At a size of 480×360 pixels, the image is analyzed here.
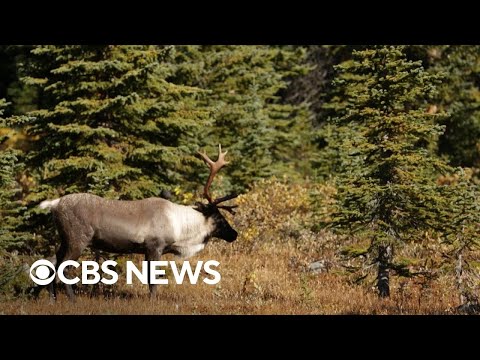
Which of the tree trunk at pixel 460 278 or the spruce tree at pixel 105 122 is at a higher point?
the spruce tree at pixel 105 122

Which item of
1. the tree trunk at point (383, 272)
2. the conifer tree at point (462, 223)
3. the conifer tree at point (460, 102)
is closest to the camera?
the conifer tree at point (462, 223)

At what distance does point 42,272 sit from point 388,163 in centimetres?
555

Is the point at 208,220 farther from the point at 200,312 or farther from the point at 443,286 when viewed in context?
the point at 443,286

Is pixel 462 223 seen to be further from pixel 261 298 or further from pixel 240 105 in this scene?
pixel 240 105

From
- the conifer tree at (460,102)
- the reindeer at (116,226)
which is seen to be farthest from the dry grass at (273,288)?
the conifer tree at (460,102)

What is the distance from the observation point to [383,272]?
36.5 ft

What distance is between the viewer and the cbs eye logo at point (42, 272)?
1062 cm

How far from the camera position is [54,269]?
10656 millimetres

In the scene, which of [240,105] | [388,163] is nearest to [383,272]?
[388,163]

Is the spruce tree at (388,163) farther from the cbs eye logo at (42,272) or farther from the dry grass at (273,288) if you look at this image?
the cbs eye logo at (42,272)

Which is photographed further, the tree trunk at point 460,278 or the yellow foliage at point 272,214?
the yellow foliage at point 272,214

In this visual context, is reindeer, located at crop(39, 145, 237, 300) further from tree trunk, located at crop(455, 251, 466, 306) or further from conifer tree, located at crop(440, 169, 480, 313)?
tree trunk, located at crop(455, 251, 466, 306)

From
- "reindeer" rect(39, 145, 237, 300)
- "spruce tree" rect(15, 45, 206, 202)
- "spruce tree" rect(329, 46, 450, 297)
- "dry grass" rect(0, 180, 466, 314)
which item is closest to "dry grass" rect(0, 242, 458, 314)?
"dry grass" rect(0, 180, 466, 314)
